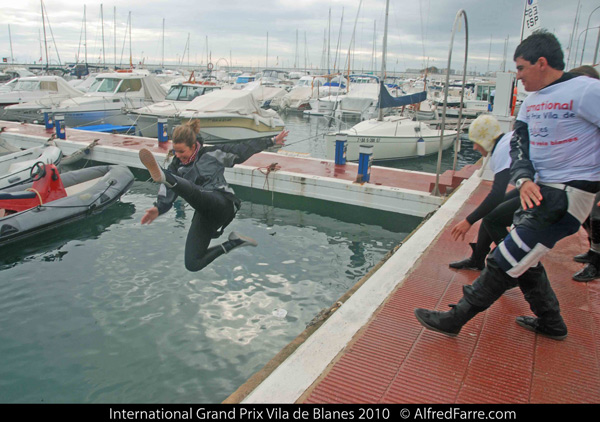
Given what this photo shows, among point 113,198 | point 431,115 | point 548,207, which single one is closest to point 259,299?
point 548,207

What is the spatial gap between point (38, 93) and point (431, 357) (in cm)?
2693

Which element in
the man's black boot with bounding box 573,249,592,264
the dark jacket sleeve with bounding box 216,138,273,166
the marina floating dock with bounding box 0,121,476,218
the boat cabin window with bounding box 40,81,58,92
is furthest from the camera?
the boat cabin window with bounding box 40,81,58,92

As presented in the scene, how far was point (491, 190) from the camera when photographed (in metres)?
3.88

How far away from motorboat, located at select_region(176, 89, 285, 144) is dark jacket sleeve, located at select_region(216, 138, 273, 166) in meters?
11.0

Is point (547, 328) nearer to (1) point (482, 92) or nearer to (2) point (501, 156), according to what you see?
(2) point (501, 156)

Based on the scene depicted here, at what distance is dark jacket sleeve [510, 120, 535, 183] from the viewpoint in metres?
2.95

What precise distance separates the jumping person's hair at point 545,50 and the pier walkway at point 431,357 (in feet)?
6.68

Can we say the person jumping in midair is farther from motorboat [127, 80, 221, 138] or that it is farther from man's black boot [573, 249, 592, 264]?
motorboat [127, 80, 221, 138]

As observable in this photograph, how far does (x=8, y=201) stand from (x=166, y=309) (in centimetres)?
512

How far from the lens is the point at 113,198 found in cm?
1001

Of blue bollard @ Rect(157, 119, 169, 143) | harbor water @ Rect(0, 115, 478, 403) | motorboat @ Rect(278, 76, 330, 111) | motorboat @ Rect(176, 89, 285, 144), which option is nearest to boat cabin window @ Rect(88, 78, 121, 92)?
motorboat @ Rect(176, 89, 285, 144)

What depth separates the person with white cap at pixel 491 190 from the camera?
3.85m

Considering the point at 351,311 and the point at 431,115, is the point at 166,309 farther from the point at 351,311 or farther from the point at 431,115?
the point at 431,115

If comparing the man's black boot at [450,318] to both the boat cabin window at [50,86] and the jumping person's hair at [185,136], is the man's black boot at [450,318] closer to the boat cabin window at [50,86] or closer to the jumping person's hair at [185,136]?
the jumping person's hair at [185,136]
